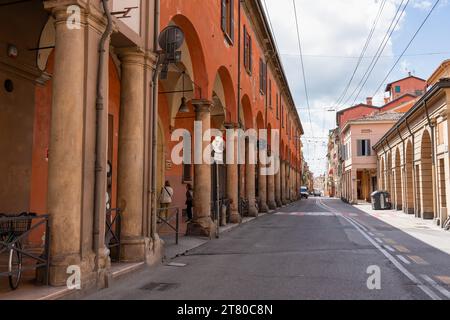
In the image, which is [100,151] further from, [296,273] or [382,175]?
[382,175]

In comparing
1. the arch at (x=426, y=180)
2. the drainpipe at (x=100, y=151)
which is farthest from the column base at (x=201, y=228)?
the arch at (x=426, y=180)

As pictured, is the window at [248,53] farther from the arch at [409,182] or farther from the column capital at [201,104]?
the arch at [409,182]

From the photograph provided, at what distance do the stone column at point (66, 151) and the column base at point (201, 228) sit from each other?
22.0ft

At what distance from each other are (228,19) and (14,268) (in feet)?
40.7

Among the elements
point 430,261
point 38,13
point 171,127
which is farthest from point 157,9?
point 171,127

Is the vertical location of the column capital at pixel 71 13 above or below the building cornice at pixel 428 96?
→ below

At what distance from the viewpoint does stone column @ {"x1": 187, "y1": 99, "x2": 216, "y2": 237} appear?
12383 millimetres

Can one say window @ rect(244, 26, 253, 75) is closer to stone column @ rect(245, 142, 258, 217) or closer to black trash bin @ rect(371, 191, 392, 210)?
stone column @ rect(245, 142, 258, 217)

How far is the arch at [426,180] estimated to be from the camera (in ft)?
68.1

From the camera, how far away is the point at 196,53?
12094mm

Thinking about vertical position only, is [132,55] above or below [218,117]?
below

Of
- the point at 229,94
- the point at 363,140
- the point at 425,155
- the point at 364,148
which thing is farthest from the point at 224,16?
the point at 364,148

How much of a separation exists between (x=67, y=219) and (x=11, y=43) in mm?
4569
